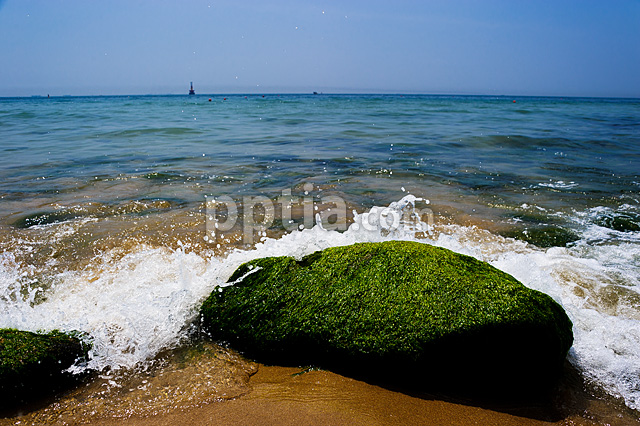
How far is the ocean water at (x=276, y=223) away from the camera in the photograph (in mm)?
3178

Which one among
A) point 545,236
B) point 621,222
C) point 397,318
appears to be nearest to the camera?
point 397,318

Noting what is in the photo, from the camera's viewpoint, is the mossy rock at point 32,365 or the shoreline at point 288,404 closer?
the shoreline at point 288,404

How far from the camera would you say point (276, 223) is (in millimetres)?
5785

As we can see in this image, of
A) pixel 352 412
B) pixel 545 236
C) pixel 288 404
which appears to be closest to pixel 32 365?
pixel 288 404

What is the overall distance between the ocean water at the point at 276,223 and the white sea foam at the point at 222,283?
0.04 feet

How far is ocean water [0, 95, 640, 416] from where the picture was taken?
3.18m

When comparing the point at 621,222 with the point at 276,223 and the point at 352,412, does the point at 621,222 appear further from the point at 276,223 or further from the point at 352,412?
the point at 352,412

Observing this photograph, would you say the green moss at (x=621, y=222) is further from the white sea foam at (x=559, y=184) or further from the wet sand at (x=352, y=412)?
the wet sand at (x=352, y=412)

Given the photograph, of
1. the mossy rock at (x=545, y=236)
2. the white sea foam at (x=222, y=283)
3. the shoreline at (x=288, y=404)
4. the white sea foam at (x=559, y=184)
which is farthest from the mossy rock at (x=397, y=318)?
the white sea foam at (x=559, y=184)

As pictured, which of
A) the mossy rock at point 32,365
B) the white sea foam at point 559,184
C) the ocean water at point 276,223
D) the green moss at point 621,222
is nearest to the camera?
the mossy rock at point 32,365

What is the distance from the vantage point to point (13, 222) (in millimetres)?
5605

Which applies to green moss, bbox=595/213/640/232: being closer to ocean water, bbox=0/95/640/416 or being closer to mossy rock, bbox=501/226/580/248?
ocean water, bbox=0/95/640/416

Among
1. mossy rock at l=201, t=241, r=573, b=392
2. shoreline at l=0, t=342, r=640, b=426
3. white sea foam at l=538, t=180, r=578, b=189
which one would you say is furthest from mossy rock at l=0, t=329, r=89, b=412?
white sea foam at l=538, t=180, r=578, b=189

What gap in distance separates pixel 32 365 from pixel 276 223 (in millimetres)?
3542
